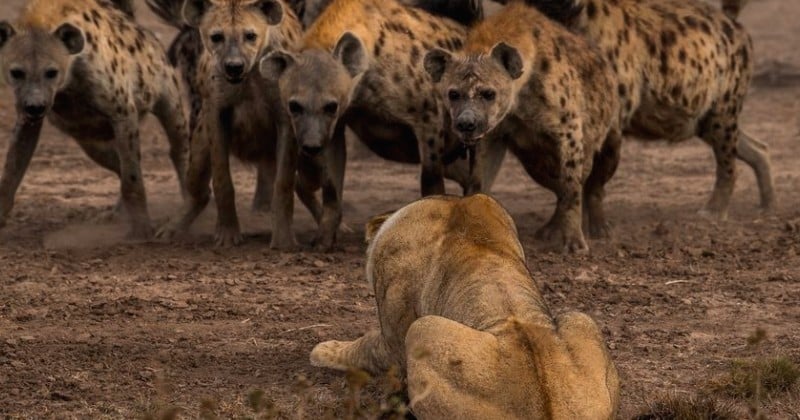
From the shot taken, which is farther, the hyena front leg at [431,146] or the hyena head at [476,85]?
the hyena front leg at [431,146]

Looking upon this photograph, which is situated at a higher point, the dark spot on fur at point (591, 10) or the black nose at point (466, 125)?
the dark spot on fur at point (591, 10)

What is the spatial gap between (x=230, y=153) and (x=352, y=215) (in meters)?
0.92

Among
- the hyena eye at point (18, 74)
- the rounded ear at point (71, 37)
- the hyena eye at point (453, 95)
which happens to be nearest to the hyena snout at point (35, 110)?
the hyena eye at point (18, 74)

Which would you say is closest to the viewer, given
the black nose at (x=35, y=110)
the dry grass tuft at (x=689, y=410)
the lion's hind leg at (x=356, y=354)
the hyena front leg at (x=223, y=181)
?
the dry grass tuft at (x=689, y=410)

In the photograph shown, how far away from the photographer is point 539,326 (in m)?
4.28

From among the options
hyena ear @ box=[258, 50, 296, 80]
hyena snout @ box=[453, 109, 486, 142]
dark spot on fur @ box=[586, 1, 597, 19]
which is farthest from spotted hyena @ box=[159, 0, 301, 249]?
dark spot on fur @ box=[586, 1, 597, 19]

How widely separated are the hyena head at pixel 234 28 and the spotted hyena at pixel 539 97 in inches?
31.7

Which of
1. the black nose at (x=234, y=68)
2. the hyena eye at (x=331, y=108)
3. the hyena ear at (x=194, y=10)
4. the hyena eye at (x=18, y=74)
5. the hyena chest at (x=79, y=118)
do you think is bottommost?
the hyena chest at (x=79, y=118)

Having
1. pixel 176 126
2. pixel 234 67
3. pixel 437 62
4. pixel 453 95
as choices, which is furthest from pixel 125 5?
pixel 453 95

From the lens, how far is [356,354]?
5.25 metres

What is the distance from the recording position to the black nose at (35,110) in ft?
24.2

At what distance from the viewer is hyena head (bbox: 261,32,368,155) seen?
7.15m

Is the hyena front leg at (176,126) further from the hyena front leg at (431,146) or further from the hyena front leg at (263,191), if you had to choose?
the hyena front leg at (431,146)

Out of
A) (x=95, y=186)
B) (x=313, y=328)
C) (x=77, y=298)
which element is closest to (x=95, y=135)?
(x=95, y=186)
